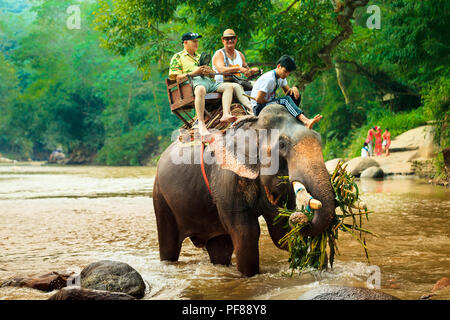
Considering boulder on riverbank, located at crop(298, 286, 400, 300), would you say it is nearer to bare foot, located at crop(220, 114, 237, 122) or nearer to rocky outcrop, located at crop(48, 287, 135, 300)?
rocky outcrop, located at crop(48, 287, 135, 300)

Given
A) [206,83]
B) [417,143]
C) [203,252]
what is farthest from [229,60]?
[417,143]

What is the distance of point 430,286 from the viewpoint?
16.9ft

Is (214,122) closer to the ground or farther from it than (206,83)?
closer to the ground

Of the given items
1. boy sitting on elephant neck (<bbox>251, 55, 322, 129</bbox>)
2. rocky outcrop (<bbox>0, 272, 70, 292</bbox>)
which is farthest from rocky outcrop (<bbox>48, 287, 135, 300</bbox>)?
boy sitting on elephant neck (<bbox>251, 55, 322, 129</bbox>)

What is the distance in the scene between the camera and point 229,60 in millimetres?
6949

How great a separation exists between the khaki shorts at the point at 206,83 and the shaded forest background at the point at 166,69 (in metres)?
8.77

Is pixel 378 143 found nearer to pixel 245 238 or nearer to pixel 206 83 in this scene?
pixel 206 83

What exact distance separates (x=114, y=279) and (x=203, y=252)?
278cm

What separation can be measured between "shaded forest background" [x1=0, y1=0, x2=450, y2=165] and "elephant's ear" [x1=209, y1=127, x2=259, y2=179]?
9887 mm

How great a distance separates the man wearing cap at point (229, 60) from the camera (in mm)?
6734

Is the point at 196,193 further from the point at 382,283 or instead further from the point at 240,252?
the point at 382,283

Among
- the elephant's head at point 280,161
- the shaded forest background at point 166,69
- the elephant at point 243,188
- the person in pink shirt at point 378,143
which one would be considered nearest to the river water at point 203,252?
the elephant at point 243,188

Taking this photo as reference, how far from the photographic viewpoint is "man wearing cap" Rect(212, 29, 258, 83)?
6.73 metres

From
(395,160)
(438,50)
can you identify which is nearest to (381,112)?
(395,160)
